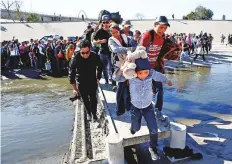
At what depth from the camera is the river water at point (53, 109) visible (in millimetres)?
5938

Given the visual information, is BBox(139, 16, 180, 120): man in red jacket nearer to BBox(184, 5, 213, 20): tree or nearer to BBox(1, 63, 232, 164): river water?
BBox(1, 63, 232, 164): river water

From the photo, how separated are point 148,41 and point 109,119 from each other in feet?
4.87

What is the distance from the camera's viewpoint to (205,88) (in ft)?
30.8

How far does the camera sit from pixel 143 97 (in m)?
4.11

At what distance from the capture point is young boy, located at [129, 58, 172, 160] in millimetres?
4035

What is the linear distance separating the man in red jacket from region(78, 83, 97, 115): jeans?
1.29m

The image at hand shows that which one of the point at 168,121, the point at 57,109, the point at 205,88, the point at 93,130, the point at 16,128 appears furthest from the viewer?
the point at 205,88

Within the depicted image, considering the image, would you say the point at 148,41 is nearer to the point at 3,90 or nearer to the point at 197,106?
the point at 197,106

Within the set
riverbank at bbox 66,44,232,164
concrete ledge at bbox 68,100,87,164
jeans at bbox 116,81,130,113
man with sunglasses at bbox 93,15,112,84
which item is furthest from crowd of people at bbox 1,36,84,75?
jeans at bbox 116,81,130,113

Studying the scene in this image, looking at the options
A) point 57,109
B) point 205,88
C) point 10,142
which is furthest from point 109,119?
point 205,88

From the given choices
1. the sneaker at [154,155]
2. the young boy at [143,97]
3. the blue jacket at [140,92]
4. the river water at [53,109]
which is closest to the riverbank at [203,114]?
the river water at [53,109]

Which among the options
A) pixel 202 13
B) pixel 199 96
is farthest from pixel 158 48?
pixel 202 13

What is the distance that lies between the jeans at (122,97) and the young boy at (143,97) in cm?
14

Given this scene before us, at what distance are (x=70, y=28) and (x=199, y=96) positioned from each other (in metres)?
37.6
